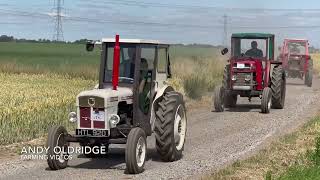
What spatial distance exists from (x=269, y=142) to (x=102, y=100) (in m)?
4.45

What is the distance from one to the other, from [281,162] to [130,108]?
267cm

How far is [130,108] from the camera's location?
963 centimetres

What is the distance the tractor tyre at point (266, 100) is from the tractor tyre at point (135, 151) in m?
8.40

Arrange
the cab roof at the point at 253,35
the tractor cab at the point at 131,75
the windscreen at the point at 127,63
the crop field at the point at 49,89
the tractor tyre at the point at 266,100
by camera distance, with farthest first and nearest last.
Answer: the cab roof at the point at 253,35 < the tractor tyre at the point at 266,100 < the crop field at the point at 49,89 < the windscreen at the point at 127,63 < the tractor cab at the point at 131,75

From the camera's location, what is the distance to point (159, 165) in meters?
9.73

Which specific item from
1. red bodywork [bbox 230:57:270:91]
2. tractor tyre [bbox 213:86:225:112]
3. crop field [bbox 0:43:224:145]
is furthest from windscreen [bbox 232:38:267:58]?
crop field [bbox 0:43:224:145]

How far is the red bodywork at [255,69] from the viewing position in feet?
57.8

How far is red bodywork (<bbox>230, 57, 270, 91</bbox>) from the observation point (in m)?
17.6

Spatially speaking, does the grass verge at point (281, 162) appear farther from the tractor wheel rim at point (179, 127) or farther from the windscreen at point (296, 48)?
the windscreen at point (296, 48)

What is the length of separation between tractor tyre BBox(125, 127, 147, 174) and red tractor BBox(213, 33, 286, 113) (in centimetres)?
854

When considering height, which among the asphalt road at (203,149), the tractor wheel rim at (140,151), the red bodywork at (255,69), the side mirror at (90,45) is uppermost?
the side mirror at (90,45)

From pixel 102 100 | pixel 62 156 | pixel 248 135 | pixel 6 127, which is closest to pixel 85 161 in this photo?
pixel 62 156

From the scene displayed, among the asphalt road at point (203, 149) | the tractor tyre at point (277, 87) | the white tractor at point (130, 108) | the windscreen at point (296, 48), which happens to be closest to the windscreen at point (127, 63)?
the white tractor at point (130, 108)

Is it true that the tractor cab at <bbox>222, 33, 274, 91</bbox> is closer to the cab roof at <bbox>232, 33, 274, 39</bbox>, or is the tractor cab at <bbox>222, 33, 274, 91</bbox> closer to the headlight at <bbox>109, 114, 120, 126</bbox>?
the cab roof at <bbox>232, 33, 274, 39</bbox>
